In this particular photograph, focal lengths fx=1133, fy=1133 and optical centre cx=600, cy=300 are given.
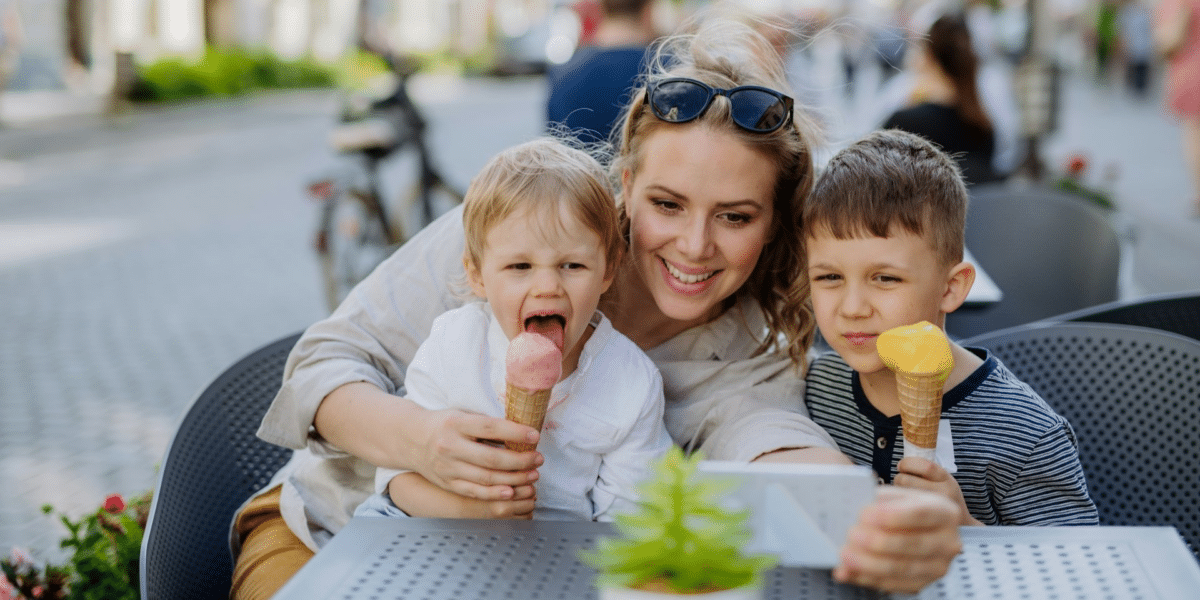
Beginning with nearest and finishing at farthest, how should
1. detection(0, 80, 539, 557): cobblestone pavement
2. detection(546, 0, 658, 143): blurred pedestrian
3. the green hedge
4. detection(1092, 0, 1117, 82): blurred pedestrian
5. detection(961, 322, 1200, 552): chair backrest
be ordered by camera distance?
detection(961, 322, 1200, 552): chair backrest
detection(546, 0, 658, 143): blurred pedestrian
detection(0, 80, 539, 557): cobblestone pavement
the green hedge
detection(1092, 0, 1117, 82): blurred pedestrian

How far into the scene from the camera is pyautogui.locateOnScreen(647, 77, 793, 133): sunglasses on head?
228 cm

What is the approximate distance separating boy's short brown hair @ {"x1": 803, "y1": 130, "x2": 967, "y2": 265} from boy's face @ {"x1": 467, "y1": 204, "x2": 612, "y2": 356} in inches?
18.1

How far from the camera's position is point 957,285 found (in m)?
2.13

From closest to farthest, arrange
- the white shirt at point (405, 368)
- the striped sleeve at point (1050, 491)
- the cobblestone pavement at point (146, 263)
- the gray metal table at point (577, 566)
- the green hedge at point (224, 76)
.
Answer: the gray metal table at point (577, 566) < the striped sleeve at point (1050, 491) < the white shirt at point (405, 368) < the cobblestone pavement at point (146, 263) < the green hedge at point (224, 76)

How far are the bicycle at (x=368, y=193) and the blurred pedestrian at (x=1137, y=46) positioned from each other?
18812 millimetres

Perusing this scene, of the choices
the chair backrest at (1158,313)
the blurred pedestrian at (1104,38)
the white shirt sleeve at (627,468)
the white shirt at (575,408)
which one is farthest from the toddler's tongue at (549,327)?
the blurred pedestrian at (1104,38)

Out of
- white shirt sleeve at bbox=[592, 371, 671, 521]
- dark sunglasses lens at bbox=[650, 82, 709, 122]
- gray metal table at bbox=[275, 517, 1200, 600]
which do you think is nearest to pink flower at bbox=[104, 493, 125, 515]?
gray metal table at bbox=[275, 517, 1200, 600]

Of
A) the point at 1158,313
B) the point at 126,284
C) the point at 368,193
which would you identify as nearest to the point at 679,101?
the point at 1158,313

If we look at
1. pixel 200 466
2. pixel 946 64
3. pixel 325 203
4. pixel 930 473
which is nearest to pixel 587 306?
pixel 930 473

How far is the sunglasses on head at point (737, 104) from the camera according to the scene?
2279 mm

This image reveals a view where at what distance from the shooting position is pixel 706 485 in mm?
1235

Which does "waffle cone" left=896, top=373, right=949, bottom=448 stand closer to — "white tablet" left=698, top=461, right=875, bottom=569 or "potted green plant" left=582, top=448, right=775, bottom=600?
"white tablet" left=698, top=461, right=875, bottom=569

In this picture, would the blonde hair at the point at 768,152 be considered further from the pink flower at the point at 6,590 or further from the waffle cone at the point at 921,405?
the pink flower at the point at 6,590

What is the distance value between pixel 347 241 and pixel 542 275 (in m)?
5.84
